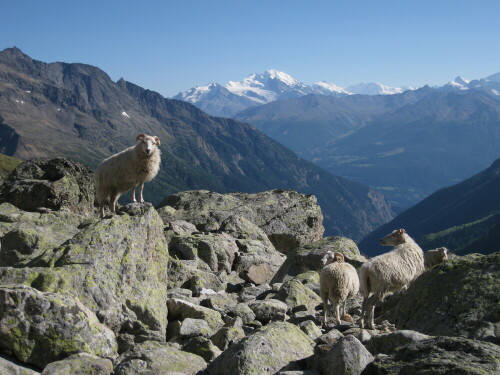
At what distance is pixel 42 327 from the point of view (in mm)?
9008

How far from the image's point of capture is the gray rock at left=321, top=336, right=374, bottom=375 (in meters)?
8.36

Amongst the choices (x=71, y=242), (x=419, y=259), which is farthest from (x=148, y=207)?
(x=419, y=259)

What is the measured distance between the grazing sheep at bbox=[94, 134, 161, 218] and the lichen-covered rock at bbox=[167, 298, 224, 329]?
28.6 feet

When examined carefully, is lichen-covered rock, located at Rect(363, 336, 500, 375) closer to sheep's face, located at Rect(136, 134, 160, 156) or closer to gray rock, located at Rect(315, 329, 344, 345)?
gray rock, located at Rect(315, 329, 344, 345)

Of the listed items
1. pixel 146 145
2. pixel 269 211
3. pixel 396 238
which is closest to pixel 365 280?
pixel 396 238

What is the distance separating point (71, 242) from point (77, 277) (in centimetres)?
163

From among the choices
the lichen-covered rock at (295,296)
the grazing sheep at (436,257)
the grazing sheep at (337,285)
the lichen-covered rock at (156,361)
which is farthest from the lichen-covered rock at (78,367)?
the grazing sheep at (436,257)

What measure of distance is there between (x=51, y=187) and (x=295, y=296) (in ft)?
70.2

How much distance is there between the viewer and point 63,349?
904 centimetres

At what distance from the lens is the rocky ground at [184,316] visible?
8.55 m

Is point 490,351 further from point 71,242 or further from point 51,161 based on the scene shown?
point 51,161

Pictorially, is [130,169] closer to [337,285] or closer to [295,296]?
[295,296]

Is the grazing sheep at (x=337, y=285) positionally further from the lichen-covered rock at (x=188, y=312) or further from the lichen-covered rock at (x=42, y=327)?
the lichen-covered rock at (x=42, y=327)

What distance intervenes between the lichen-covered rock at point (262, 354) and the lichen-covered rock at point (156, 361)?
1.35 feet
